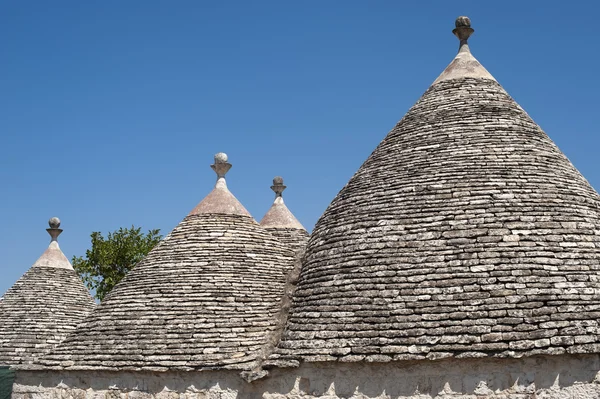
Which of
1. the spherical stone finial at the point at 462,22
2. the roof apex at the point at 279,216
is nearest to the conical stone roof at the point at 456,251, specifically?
the spherical stone finial at the point at 462,22

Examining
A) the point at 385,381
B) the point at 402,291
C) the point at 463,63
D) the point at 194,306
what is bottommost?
the point at 385,381

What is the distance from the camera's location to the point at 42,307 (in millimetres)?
14414

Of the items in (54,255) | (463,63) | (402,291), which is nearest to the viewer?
(402,291)

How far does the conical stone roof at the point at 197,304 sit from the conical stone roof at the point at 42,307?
3.22m

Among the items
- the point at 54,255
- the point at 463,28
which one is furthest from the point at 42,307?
the point at 463,28

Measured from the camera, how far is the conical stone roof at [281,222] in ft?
55.0

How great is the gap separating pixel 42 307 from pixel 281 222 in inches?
219

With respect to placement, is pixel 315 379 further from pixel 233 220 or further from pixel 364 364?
pixel 233 220

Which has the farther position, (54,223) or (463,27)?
(54,223)

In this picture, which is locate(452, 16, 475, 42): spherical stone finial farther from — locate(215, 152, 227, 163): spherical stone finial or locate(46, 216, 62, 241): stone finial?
locate(46, 216, 62, 241): stone finial

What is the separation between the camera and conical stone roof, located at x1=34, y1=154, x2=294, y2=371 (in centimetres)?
966

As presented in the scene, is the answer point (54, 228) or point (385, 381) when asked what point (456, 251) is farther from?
point (54, 228)

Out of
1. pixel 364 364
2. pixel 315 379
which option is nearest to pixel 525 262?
pixel 364 364

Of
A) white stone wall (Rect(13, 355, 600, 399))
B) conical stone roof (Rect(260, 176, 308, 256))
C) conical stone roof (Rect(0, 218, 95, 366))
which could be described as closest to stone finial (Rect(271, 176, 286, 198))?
conical stone roof (Rect(260, 176, 308, 256))
